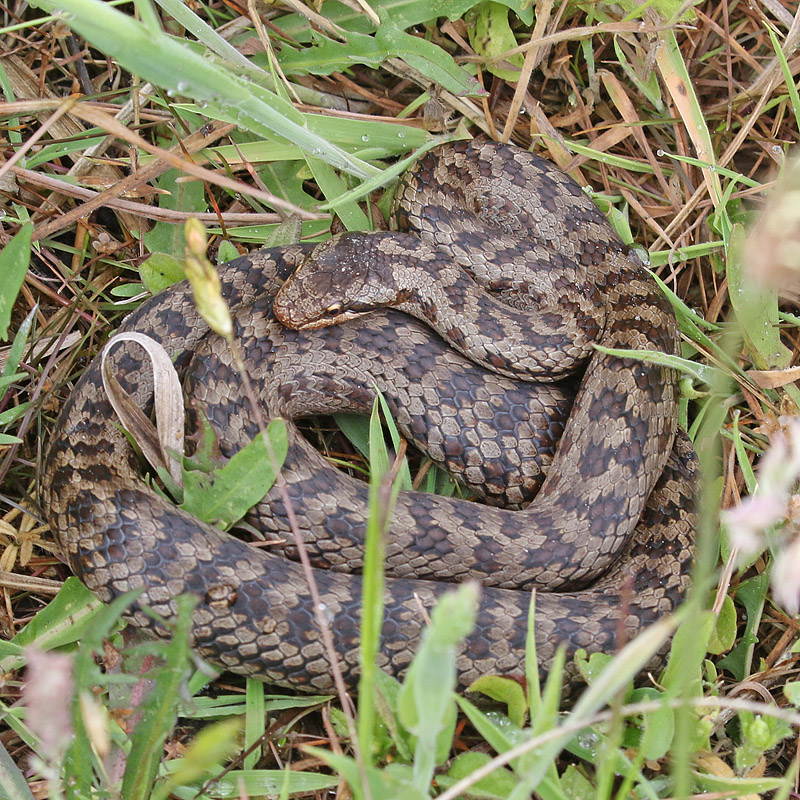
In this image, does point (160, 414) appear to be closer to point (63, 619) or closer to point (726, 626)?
point (63, 619)

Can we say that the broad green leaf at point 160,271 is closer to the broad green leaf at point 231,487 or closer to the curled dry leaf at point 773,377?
the broad green leaf at point 231,487

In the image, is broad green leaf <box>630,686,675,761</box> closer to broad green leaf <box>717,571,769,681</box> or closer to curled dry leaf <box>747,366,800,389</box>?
broad green leaf <box>717,571,769,681</box>

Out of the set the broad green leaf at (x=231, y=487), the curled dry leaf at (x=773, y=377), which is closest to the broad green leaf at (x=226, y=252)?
the broad green leaf at (x=231, y=487)

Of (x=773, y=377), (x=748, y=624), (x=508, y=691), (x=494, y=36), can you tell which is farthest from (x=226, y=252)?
(x=748, y=624)

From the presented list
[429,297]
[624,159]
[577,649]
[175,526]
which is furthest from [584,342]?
[175,526]

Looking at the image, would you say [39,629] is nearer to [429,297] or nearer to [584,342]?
[429,297]

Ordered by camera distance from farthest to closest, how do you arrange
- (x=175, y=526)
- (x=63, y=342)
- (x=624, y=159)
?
(x=624, y=159)
(x=63, y=342)
(x=175, y=526)
